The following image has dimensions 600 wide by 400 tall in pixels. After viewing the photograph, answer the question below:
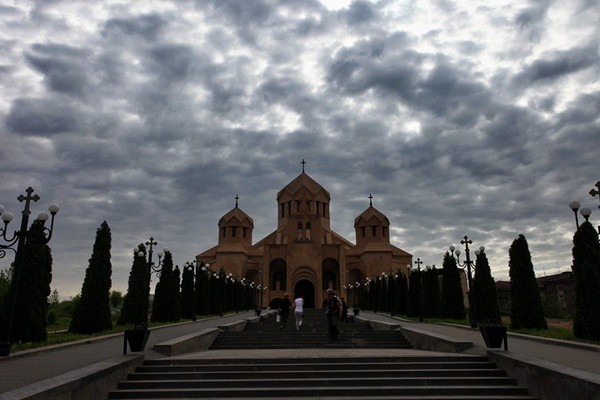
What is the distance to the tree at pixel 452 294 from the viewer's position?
70.4 feet

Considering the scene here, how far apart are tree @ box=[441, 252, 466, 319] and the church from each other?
22898mm

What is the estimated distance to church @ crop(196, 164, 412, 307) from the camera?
147ft

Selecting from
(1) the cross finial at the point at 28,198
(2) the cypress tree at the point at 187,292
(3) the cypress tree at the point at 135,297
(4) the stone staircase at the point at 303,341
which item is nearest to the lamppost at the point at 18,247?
(1) the cross finial at the point at 28,198

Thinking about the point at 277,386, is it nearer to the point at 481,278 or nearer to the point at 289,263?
the point at 481,278

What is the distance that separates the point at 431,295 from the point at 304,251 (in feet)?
73.0

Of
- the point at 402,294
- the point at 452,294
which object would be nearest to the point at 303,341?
the point at 452,294

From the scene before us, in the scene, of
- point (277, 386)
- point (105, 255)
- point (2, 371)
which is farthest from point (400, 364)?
point (105, 255)

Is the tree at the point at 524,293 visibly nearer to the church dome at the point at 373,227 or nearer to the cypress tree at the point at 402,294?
the cypress tree at the point at 402,294

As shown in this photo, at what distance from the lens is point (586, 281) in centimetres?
1075

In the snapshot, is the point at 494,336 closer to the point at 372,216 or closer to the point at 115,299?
the point at 372,216

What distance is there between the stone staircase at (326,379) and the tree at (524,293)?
7.41 m

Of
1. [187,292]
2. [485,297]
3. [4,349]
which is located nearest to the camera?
[4,349]

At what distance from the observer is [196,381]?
6.89 metres

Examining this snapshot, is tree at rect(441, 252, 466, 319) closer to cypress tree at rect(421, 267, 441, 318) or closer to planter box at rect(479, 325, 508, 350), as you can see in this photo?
cypress tree at rect(421, 267, 441, 318)
